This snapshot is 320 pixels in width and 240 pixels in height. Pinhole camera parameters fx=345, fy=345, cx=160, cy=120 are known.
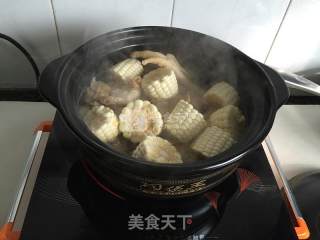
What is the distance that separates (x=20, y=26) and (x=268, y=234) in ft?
2.52

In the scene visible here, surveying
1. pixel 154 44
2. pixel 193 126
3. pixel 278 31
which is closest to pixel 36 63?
pixel 154 44

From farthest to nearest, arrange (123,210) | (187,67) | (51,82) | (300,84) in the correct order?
(300,84)
(187,67)
(123,210)
(51,82)

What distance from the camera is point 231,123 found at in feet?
2.31

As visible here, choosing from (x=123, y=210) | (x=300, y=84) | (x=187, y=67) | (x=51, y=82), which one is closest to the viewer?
(x=51, y=82)

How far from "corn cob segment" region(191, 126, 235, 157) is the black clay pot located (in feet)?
0.14

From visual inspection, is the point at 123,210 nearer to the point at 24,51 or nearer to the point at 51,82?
the point at 51,82

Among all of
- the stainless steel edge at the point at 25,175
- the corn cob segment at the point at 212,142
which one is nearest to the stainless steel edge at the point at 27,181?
the stainless steel edge at the point at 25,175

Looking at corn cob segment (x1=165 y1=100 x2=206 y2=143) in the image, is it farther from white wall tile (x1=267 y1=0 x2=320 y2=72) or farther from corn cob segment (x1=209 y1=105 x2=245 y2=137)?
white wall tile (x1=267 y1=0 x2=320 y2=72)

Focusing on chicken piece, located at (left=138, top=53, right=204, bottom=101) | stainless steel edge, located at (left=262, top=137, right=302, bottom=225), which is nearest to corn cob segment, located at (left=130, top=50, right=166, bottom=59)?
chicken piece, located at (left=138, top=53, right=204, bottom=101)

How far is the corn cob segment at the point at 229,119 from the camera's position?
2.30 feet

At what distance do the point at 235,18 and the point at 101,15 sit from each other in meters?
0.35

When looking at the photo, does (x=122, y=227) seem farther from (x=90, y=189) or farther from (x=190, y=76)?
(x=190, y=76)

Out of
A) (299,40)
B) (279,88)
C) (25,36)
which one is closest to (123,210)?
(279,88)

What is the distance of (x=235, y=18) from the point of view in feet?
A: 2.96
